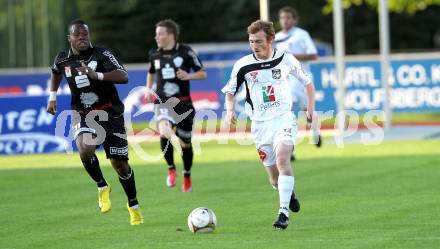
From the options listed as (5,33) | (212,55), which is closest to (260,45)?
(5,33)

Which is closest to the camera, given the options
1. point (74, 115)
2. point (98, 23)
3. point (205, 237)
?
point (205, 237)

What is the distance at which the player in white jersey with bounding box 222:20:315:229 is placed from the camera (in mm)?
12125

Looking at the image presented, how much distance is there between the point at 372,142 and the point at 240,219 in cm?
1250

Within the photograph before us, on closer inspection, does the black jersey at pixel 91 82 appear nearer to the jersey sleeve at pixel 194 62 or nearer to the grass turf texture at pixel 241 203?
the grass turf texture at pixel 241 203

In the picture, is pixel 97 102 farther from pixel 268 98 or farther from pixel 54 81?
pixel 268 98

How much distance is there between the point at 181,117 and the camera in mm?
16609

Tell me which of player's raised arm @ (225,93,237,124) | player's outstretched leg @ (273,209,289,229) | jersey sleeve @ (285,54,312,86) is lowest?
player's outstretched leg @ (273,209,289,229)

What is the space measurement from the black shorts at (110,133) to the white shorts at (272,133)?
153cm

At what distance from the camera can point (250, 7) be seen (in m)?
59.2

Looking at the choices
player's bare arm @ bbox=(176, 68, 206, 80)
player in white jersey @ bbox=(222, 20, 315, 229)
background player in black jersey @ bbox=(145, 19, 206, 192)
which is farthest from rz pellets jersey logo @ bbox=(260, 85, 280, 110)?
background player in black jersey @ bbox=(145, 19, 206, 192)

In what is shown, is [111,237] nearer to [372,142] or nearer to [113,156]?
[113,156]

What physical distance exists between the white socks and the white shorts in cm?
39

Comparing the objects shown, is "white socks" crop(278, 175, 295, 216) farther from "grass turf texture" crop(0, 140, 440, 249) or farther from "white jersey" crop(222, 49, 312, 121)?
"white jersey" crop(222, 49, 312, 121)

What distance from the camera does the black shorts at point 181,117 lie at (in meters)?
16.6
